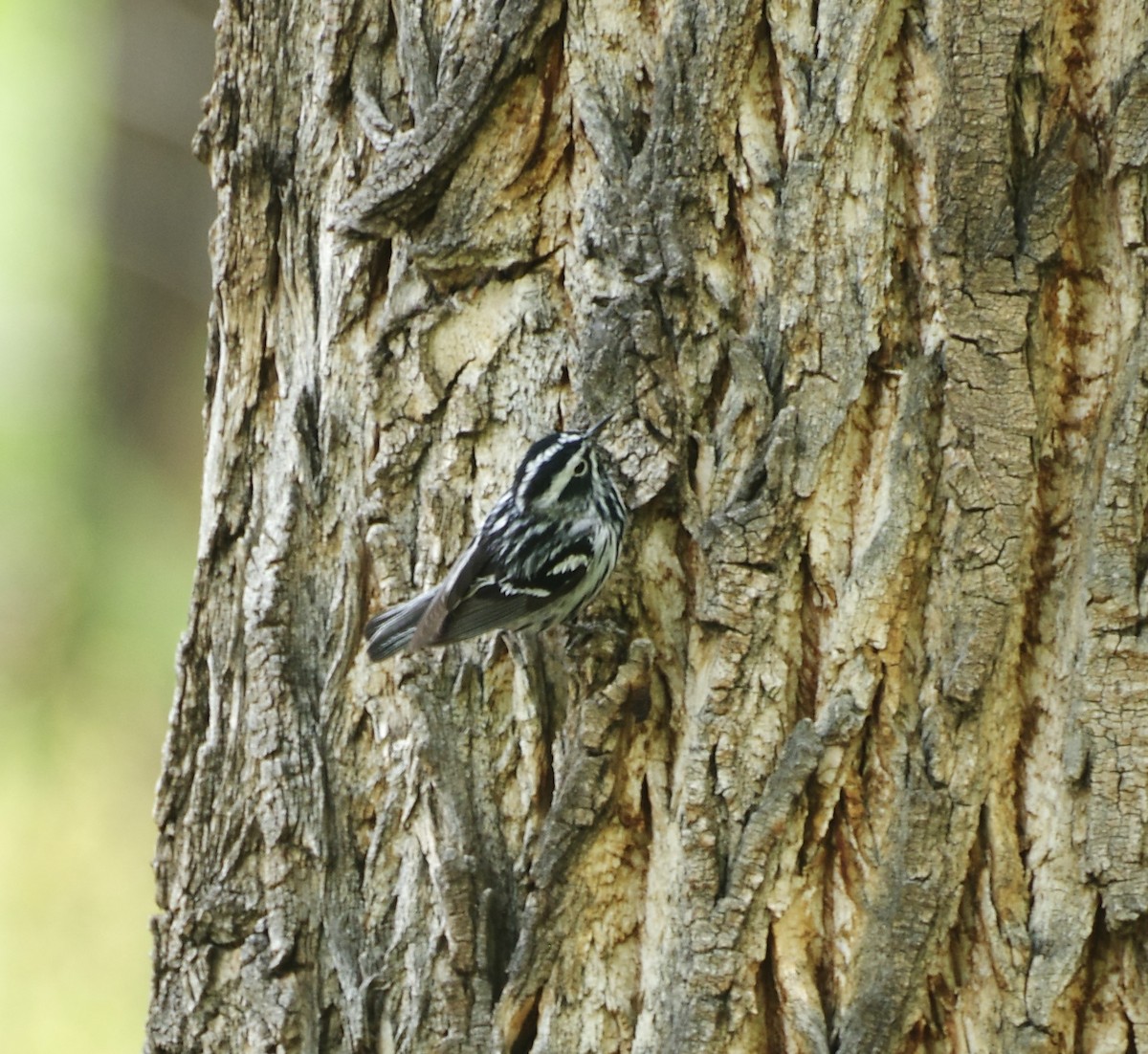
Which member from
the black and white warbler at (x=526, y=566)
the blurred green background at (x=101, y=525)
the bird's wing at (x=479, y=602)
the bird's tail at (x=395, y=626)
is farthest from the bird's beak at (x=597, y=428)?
the blurred green background at (x=101, y=525)

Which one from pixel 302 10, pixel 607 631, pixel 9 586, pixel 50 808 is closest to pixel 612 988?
pixel 607 631

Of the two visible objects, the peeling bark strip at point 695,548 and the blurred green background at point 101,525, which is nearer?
the peeling bark strip at point 695,548

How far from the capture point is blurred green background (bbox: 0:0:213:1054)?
5312 millimetres

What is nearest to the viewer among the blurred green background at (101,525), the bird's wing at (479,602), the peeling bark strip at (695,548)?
the peeling bark strip at (695,548)

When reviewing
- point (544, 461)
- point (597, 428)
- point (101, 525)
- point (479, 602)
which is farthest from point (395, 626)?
point (101, 525)

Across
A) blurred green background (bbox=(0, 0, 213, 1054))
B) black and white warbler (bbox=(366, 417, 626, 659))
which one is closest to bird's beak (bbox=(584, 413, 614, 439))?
black and white warbler (bbox=(366, 417, 626, 659))

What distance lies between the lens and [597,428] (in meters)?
2.62

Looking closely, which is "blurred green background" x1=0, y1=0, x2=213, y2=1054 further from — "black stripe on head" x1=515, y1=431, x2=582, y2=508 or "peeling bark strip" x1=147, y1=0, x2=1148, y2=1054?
"black stripe on head" x1=515, y1=431, x2=582, y2=508

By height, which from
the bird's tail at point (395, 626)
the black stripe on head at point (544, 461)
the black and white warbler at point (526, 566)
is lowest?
the bird's tail at point (395, 626)

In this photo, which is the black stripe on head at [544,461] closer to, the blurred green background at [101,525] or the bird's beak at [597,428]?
the bird's beak at [597,428]

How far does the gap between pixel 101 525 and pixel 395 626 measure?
11.9 ft

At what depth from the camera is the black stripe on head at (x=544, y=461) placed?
2.67 metres

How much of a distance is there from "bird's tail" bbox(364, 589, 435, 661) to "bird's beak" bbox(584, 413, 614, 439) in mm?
453

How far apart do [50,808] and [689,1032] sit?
4.03 metres
